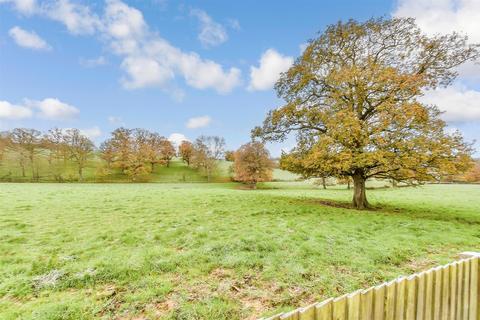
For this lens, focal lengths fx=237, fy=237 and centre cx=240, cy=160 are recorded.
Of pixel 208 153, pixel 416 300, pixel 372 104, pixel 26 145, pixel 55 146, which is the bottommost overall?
pixel 416 300

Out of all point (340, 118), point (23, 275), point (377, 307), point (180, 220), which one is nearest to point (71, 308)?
point (23, 275)

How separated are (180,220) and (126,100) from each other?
2142 inches

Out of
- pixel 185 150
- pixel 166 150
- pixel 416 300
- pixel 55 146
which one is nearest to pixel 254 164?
pixel 166 150

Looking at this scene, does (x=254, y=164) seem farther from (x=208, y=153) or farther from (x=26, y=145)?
(x=26, y=145)

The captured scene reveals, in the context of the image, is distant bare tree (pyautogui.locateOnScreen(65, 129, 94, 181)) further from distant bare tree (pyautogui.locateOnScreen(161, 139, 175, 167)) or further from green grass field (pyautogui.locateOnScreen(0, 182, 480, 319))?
green grass field (pyautogui.locateOnScreen(0, 182, 480, 319))

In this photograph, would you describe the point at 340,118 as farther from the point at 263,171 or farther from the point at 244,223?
the point at 263,171

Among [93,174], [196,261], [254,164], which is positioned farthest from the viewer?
[93,174]

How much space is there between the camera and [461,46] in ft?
44.9

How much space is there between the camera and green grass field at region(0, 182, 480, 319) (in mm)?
4109

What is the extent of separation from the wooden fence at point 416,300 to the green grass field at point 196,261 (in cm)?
187

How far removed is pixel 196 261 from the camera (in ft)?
19.7

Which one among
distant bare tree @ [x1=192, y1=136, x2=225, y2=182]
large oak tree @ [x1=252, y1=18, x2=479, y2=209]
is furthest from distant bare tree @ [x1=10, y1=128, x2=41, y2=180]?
large oak tree @ [x1=252, y1=18, x2=479, y2=209]

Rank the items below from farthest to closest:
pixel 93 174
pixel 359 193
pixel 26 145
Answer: pixel 93 174
pixel 26 145
pixel 359 193

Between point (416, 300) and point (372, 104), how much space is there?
578 inches
